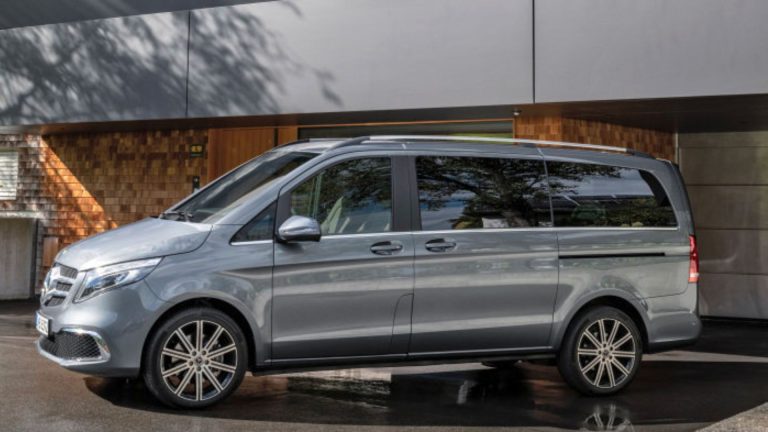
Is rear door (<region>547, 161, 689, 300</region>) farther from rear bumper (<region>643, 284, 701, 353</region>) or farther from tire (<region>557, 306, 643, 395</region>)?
tire (<region>557, 306, 643, 395</region>)

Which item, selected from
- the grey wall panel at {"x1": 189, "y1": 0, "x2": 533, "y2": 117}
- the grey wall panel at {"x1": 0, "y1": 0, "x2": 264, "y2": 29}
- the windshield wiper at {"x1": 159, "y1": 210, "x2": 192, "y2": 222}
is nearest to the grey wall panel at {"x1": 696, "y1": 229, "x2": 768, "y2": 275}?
the grey wall panel at {"x1": 189, "y1": 0, "x2": 533, "y2": 117}

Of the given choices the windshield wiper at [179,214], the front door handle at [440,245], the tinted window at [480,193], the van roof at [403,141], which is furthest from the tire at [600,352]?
the windshield wiper at [179,214]

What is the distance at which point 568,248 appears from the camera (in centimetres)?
767

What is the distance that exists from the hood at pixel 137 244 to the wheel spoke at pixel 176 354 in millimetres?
638

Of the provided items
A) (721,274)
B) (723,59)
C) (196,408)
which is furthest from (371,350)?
(721,274)

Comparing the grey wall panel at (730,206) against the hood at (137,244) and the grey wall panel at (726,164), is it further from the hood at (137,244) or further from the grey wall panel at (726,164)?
the hood at (137,244)

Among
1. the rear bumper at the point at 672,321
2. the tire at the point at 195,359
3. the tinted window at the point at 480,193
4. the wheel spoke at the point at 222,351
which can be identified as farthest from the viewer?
the rear bumper at the point at 672,321

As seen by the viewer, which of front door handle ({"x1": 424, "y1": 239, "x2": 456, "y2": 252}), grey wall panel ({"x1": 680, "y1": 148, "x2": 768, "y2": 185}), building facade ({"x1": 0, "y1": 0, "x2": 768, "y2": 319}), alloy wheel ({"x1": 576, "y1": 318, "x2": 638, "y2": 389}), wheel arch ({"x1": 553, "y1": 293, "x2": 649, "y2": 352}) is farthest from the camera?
grey wall panel ({"x1": 680, "y1": 148, "x2": 768, "y2": 185})

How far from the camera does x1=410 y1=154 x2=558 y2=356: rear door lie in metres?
7.24

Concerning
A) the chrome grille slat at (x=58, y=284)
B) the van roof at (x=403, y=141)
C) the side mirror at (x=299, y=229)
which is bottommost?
the chrome grille slat at (x=58, y=284)

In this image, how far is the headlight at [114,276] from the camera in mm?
6543

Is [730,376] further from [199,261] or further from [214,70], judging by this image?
[214,70]

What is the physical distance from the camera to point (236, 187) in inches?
289

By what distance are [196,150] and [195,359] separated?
29.1ft
